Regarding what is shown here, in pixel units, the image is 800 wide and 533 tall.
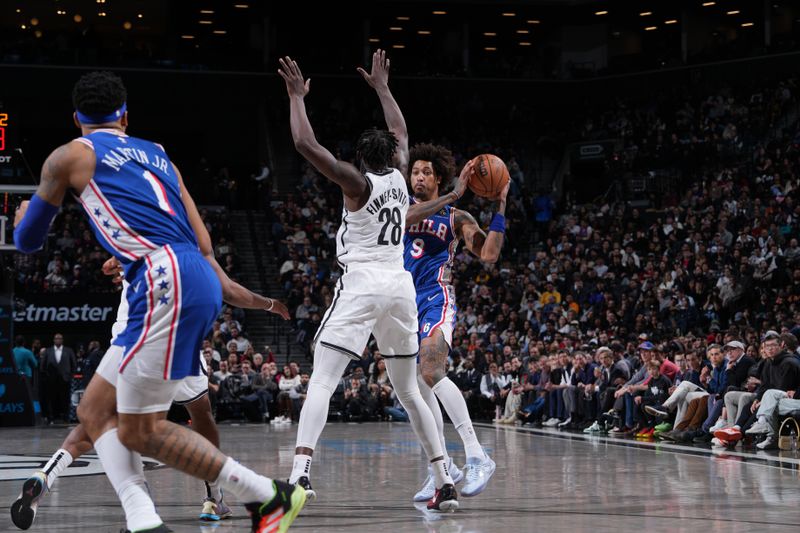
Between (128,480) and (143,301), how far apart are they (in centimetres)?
79

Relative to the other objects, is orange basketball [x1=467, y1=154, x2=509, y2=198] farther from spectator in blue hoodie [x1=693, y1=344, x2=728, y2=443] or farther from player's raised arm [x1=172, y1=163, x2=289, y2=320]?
spectator in blue hoodie [x1=693, y1=344, x2=728, y2=443]

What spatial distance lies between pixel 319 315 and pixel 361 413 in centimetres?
414

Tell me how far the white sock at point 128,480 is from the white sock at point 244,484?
33cm

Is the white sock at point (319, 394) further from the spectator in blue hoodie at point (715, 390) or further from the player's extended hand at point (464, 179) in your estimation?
the spectator in blue hoodie at point (715, 390)

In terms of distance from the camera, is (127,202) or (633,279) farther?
(633,279)

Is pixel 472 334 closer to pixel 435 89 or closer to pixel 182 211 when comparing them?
pixel 435 89

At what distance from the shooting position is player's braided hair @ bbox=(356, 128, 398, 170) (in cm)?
690

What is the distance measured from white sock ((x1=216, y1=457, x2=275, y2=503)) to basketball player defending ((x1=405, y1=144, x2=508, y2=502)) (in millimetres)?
3120

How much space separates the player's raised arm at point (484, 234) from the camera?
7.93m

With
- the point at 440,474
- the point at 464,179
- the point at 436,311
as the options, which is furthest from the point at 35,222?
the point at 436,311

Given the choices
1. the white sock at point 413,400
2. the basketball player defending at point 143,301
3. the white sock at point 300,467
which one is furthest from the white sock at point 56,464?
Answer: the white sock at point 413,400

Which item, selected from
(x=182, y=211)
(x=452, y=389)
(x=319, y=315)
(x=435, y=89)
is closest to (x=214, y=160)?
(x=435, y=89)

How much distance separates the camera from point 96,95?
16.2 feet

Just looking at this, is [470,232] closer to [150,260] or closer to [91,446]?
Result: [91,446]
